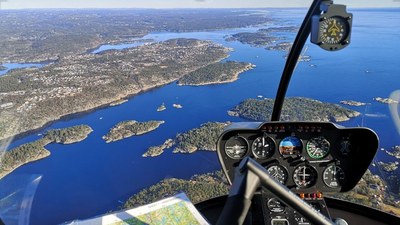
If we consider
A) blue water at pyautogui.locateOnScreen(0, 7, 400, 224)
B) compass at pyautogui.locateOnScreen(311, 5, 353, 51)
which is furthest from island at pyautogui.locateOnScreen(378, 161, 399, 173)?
compass at pyautogui.locateOnScreen(311, 5, 353, 51)

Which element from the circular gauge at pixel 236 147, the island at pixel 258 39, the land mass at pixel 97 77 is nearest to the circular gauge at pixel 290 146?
the circular gauge at pixel 236 147

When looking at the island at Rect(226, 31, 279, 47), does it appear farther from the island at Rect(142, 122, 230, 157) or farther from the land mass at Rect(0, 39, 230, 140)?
the island at Rect(142, 122, 230, 157)

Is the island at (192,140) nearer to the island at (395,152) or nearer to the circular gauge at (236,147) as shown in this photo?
the island at (395,152)

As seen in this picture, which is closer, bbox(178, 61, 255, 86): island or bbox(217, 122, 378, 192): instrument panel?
bbox(217, 122, 378, 192): instrument panel

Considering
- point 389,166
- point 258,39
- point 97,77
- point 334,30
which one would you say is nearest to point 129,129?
point 97,77

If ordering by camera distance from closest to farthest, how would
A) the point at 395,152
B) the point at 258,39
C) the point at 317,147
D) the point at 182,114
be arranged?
1. the point at 317,147
2. the point at 395,152
3. the point at 258,39
4. the point at 182,114

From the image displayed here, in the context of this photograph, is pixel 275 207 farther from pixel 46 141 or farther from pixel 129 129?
pixel 129 129

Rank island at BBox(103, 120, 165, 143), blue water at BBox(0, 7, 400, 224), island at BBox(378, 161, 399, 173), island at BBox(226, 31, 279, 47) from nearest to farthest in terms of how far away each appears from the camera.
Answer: island at BBox(378, 161, 399, 173) → blue water at BBox(0, 7, 400, 224) → island at BBox(226, 31, 279, 47) → island at BBox(103, 120, 165, 143)
